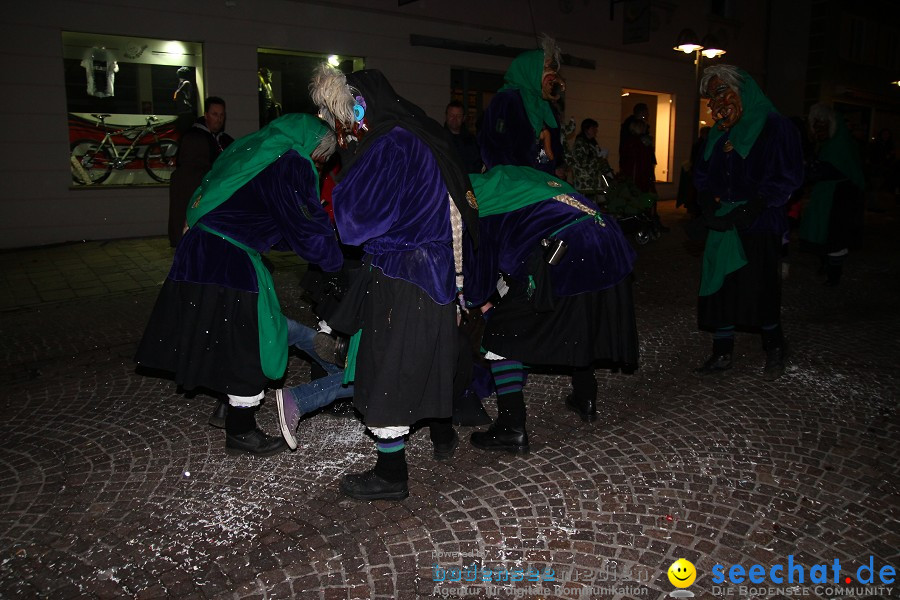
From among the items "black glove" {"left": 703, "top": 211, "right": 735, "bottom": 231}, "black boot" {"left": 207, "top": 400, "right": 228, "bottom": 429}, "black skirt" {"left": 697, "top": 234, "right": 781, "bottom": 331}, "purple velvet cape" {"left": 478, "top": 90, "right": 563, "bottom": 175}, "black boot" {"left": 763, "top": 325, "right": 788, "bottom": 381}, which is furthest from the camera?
"purple velvet cape" {"left": 478, "top": 90, "right": 563, "bottom": 175}

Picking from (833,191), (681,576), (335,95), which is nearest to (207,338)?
(335,95)

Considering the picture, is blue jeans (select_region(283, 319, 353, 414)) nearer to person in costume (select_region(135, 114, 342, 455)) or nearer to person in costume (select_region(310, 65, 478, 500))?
person in costume (select_region(135, 114, 342, 455))

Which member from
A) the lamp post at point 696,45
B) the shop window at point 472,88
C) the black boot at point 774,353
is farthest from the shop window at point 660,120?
the black boot at point 774,353

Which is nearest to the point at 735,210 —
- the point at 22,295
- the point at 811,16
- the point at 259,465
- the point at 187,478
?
the point at 259,465

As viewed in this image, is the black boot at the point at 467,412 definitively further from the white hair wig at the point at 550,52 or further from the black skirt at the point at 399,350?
the white hair wig at the point at 550,52

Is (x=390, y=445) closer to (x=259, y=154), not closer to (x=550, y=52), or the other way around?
(x=259, y=154)

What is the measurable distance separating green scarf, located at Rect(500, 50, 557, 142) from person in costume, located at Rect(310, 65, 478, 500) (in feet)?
9.15

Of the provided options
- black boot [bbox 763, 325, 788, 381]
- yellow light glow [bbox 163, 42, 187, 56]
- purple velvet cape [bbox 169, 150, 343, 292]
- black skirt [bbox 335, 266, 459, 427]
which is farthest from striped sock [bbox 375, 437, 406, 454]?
yellow light glow [bbox 163, 42, 187, 56]

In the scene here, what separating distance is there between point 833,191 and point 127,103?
10059mm

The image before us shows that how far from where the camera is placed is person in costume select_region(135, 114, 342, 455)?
10.9 ft

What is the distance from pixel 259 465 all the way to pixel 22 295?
510 centimetres

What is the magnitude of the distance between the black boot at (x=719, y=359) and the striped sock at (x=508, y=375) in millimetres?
2004

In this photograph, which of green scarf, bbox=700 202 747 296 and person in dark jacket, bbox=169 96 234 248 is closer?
green scarf, bbox=700 202 747 296

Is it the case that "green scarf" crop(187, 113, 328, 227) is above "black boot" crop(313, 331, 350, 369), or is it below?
above
